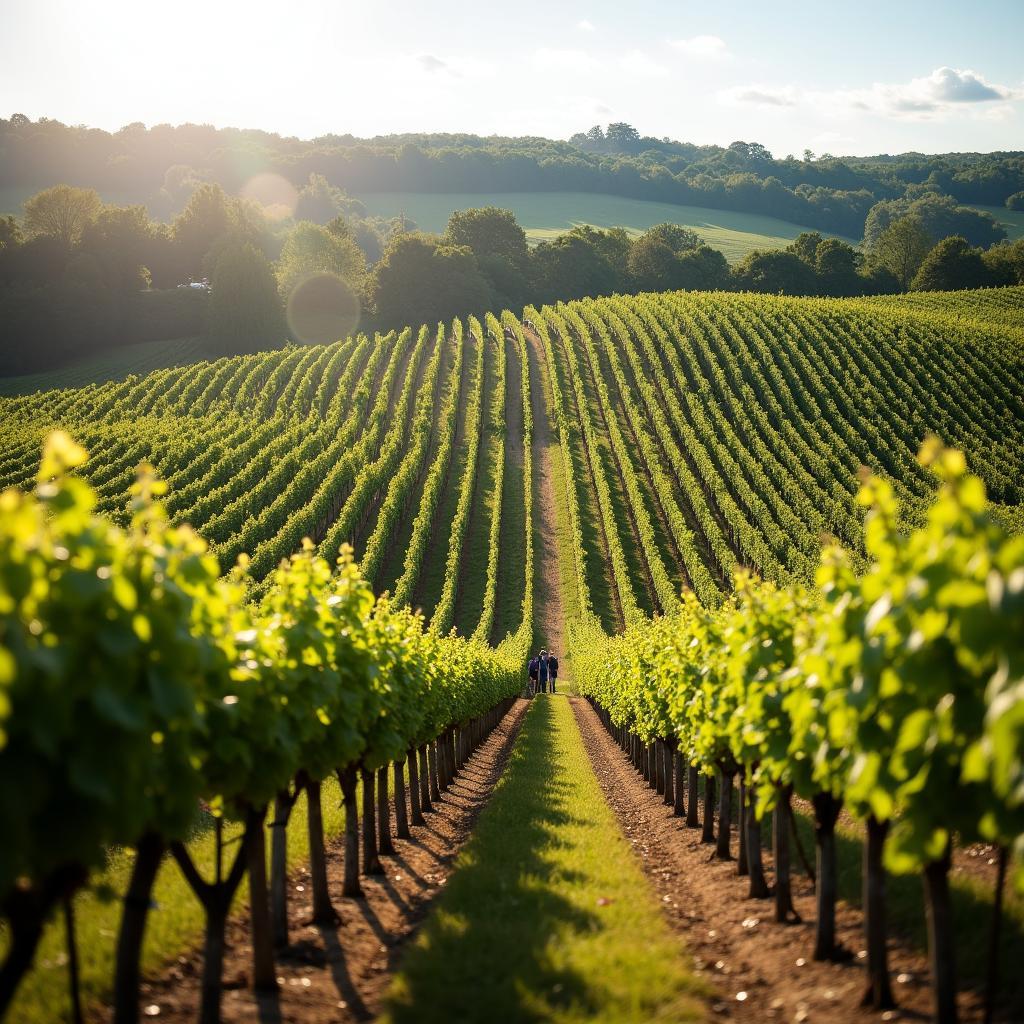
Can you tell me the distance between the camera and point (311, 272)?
115875 mm

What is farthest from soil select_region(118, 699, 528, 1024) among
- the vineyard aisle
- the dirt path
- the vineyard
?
the dirt path

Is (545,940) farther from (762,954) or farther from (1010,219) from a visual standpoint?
(1010,219)

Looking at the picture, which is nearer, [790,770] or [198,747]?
[198,747]

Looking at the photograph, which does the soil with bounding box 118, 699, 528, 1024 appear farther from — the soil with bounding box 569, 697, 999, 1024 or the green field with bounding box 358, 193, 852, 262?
the green field with bounding box 358, 193, 852, 262

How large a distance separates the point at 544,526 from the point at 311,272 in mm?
69216

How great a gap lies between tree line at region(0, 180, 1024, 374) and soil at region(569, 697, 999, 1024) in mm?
92002

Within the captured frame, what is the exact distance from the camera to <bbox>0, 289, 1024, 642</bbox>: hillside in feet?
167

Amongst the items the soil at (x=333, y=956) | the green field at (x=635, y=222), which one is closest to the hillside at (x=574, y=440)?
the soil at (x=333, y=956)

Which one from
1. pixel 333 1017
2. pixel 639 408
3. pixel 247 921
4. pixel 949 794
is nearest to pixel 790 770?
pixel 949 794

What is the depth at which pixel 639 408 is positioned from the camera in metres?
73.1

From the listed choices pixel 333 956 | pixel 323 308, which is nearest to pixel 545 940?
pixel 333 956

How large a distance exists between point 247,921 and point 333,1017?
9.80 ft

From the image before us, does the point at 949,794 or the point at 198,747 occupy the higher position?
the point at 949,794

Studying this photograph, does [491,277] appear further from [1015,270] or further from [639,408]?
[1015,270]
